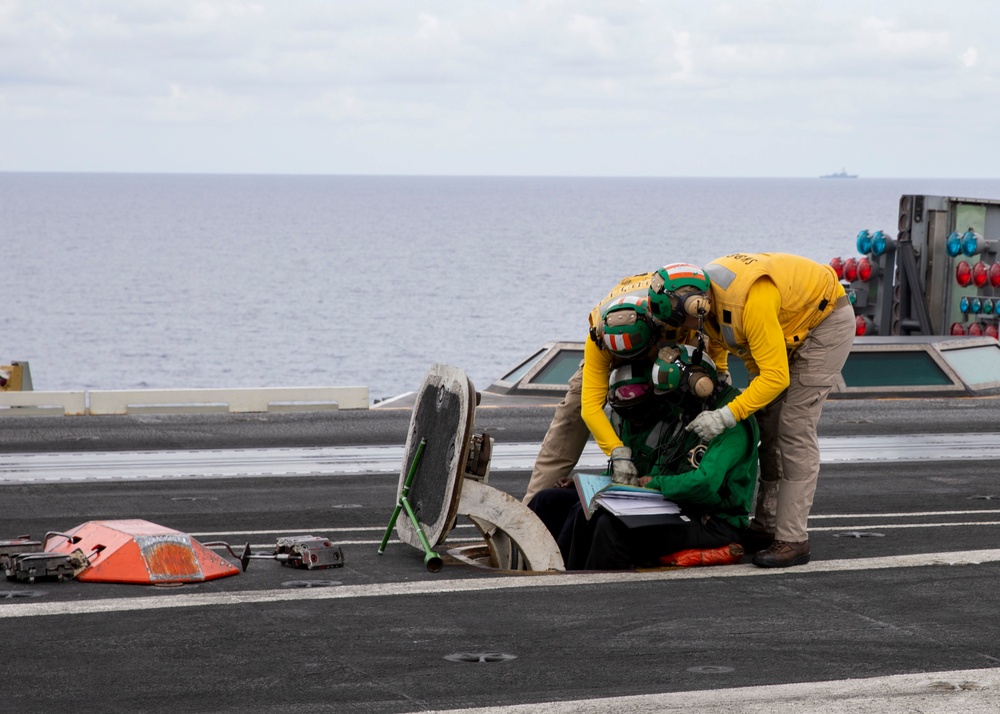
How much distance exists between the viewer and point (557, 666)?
668 centimetres

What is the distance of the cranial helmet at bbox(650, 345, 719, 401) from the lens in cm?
837

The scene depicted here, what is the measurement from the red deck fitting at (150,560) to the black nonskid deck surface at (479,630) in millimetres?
106

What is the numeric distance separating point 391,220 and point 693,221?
38581 millimetres

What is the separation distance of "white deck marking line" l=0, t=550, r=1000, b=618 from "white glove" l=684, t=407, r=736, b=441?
839 millimetres

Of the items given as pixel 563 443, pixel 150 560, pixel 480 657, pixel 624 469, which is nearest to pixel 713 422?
pixel 624 469

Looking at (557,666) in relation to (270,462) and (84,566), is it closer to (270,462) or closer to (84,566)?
(84,566)

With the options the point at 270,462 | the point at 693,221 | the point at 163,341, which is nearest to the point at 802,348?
the point at 270,462

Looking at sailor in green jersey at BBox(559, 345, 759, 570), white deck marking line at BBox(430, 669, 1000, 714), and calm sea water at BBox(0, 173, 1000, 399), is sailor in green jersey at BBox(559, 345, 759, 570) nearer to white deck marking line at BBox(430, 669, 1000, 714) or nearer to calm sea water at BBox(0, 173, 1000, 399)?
white deck marking line at BBox(430, 669, 1000, 714)

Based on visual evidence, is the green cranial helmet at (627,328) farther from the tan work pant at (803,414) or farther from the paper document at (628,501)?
the tan work pant at (803,414)

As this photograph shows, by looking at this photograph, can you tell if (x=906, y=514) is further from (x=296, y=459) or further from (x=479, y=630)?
(x=296, y=459)

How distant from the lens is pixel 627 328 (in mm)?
8547

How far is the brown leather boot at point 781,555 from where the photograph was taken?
8742 mm

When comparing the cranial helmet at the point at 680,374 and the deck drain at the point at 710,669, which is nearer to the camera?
the deck drain at the point at 710,669

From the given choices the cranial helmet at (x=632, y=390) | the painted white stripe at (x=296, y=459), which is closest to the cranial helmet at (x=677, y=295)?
the cranial helmet at (x=632, y=390)
